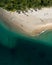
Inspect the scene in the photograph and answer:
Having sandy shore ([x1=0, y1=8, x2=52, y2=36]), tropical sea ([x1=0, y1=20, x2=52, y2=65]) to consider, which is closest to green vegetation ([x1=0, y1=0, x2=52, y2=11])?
sandy shore ([x1=0, y1=8, x2=52, y2=36])

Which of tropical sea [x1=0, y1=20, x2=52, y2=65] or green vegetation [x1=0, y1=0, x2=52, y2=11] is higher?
green vegetation [x1=0, y1=0, x2=52, y2=11]

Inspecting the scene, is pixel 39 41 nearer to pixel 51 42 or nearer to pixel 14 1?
pixel 51 42

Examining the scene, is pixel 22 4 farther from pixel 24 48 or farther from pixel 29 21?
pixel 24 48

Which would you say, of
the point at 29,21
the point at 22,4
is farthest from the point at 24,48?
the point at 22,4

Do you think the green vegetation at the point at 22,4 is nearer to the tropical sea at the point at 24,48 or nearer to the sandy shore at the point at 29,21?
the sandy shore at the point at 29,21

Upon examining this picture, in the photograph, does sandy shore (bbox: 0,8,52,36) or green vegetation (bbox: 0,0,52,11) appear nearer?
sandy shore (bbox: 0,8,52,36)

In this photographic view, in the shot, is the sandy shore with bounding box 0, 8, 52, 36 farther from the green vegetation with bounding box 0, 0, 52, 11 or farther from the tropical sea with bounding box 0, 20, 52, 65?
the green vegetation with bounding box 0, 0, 52, 11

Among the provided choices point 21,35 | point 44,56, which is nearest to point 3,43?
point 21,35
